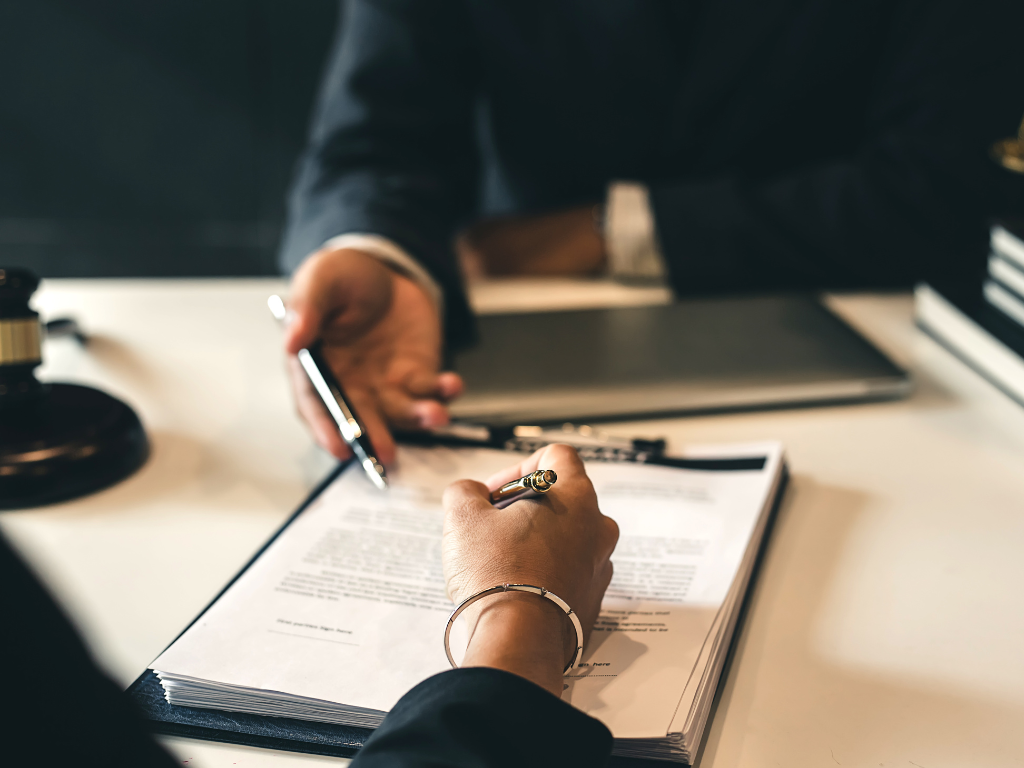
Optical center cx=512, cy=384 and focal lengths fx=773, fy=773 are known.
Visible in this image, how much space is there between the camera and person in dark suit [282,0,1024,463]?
3.44 ft

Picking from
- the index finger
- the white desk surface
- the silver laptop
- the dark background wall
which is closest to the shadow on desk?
the white desk surface

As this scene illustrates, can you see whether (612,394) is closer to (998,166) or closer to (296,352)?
(296,352)

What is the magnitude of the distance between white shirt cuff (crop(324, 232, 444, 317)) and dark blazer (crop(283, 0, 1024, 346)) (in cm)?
7

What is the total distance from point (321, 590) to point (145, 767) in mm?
263

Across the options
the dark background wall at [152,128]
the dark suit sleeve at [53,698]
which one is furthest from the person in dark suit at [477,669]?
the dark background wall at [152,128]

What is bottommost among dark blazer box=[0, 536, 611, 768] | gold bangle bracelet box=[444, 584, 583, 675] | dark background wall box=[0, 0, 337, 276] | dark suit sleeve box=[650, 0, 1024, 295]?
dark blazer box=[0, 536, 611, 768]

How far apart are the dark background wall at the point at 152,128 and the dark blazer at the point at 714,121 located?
1.15m

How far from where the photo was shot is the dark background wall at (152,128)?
2.13 meters

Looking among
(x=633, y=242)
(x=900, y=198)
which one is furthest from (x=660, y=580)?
(x=900, y=198)

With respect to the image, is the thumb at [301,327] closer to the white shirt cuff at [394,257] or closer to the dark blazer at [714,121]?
the white shirt cuff at [394,257]

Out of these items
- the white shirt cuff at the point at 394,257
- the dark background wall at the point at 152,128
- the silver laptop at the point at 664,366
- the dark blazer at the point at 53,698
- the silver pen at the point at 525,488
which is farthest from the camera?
the dark background wall at the point at 152,128

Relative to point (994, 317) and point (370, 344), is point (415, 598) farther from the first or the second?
point (994, 317)

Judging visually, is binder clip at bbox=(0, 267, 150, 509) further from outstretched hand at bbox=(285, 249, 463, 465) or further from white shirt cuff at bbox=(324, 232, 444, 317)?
white shirt cuff at bbox=(324, 232, 444, 317)

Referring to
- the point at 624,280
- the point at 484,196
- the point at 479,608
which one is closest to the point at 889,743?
the point at 479,608
